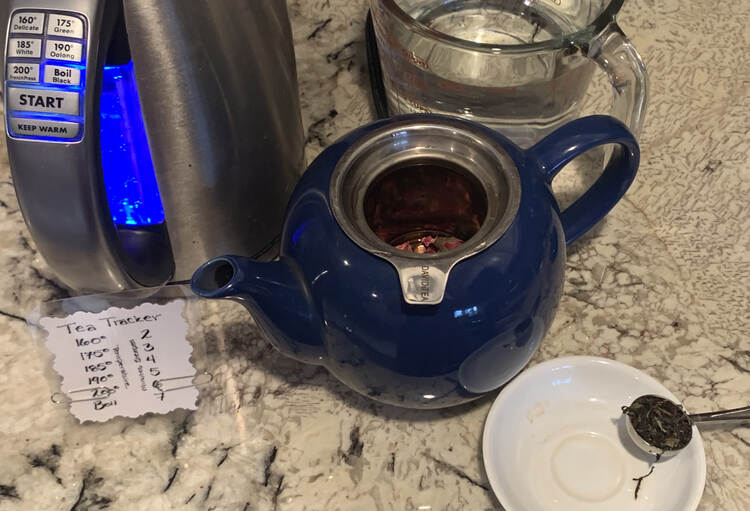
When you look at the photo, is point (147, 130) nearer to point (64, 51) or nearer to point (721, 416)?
point (64, 51)

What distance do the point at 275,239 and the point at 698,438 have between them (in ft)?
1.11

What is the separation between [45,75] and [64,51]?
0.7 inches

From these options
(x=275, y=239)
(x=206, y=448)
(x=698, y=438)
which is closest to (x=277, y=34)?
(x=275, y=239)

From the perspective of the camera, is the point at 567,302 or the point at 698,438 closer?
the point at 698,438

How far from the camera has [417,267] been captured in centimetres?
41

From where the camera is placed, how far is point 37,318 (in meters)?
0.50

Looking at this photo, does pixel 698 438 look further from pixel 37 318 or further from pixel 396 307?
pixel 37 318

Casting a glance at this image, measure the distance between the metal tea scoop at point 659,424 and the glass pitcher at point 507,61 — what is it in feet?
0.68

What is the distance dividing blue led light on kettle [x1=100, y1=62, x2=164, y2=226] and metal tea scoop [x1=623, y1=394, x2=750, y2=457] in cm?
36

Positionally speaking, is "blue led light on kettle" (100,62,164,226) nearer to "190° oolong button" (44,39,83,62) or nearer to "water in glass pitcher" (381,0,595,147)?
"190° oolong button" (44,39,83,62)

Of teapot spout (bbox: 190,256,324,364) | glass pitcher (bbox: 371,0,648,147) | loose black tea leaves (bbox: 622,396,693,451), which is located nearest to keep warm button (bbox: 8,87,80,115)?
teapot spout (bbox: 190,256,324,364)

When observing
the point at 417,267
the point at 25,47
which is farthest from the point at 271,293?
the point at 25,47

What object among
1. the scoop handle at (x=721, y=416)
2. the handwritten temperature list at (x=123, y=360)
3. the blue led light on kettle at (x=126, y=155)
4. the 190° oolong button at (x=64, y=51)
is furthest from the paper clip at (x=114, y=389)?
the scoop handle at (x=721, y=416)

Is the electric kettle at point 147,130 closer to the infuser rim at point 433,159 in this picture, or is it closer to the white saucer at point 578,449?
the infuser rim at point 433,159
